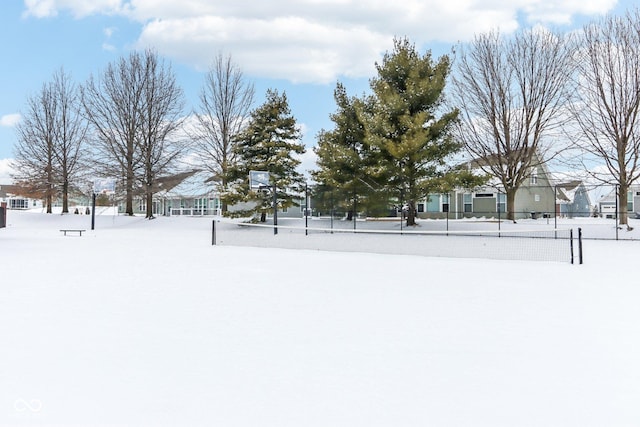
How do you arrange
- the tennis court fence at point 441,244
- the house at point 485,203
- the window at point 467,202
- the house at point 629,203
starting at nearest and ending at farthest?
the tennis court fence at point 441,244 < the house at point 485,203 < the window at point 467,202 < the house at point 629,203

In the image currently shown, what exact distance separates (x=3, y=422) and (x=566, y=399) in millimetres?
3566

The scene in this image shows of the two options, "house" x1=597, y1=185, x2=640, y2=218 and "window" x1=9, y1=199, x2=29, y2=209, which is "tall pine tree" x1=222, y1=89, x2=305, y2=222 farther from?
"window" x1=9, y1=199, x2=29, y2=209

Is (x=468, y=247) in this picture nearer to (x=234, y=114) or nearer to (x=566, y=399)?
(x=566, y=399)

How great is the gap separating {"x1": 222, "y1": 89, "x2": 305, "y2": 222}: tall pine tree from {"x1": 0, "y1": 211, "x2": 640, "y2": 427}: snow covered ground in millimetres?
18893

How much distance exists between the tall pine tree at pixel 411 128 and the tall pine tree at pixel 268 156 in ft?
19.7

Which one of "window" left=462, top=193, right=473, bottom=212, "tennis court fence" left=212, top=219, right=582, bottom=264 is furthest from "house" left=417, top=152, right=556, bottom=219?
"tennis court fence" left=212, top=219, right=582, bottom=264

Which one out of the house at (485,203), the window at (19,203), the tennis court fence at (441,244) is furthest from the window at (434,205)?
the window at (19,203)

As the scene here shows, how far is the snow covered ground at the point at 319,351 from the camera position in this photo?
297 centimetres

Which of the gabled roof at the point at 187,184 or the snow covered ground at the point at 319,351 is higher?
the gabled roof at the point at 187,184

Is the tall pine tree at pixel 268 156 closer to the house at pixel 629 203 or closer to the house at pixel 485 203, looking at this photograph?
the house at pixel 485 203

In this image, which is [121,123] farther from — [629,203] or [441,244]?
[629,203]

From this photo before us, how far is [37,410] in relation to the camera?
9.77 feet

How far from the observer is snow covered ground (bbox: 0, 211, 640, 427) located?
117 inches

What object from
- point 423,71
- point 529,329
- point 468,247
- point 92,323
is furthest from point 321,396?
point 423,71
